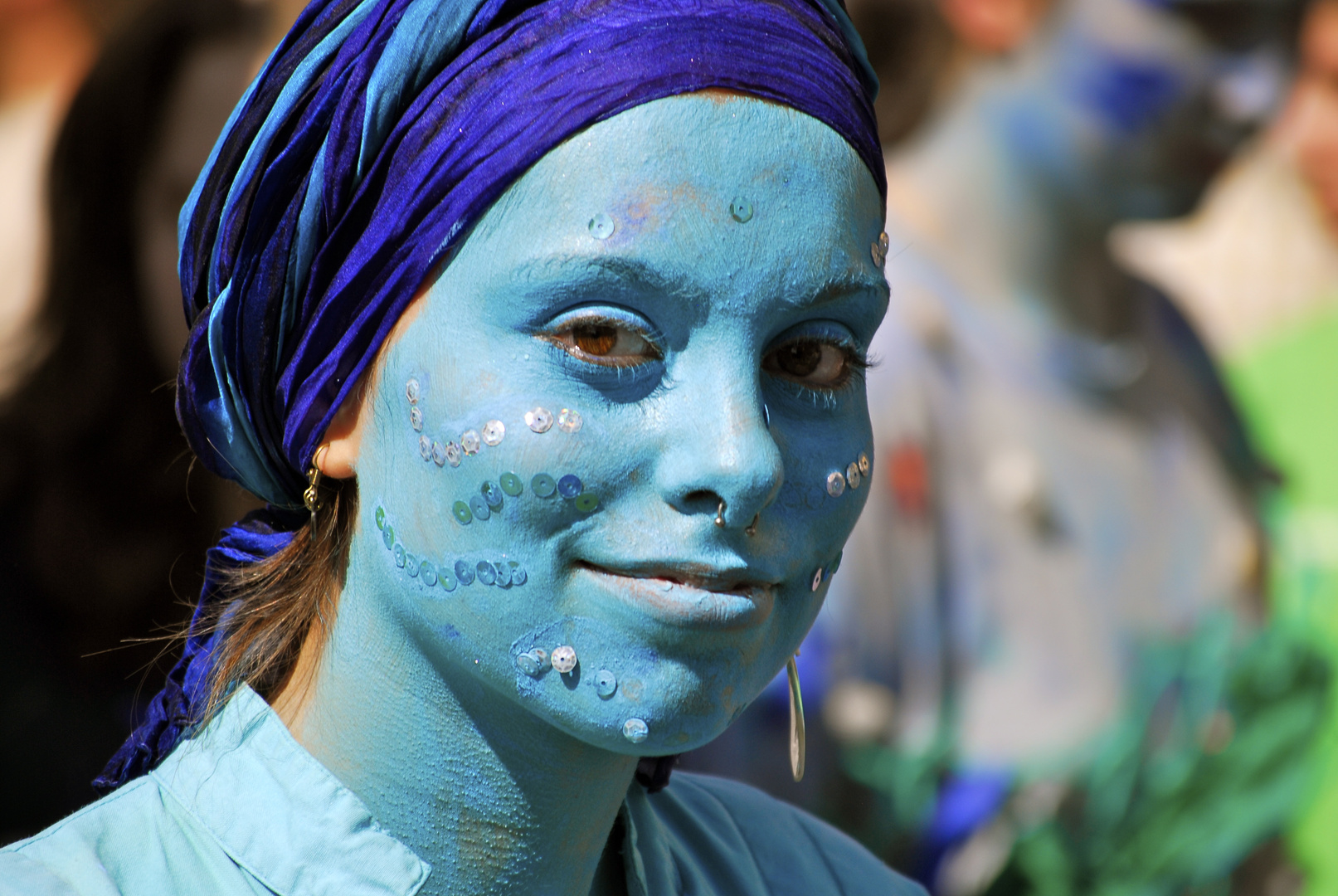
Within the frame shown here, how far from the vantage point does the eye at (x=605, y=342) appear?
4.44 feet

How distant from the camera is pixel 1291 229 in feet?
14.8

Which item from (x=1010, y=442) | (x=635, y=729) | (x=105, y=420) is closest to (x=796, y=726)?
(x=635, y=729)

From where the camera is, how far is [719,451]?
51.7 inches

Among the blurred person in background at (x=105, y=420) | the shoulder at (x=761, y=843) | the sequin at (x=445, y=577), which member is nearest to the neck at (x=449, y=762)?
the sequin at (x=445, y=577)

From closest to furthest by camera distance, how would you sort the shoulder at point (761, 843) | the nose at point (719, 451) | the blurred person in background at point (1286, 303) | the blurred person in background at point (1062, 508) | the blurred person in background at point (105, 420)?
the nose at point (719, 451) → the shoulder at point (761, 843) → the blurred person in background at point (105, 420) → the blurred person in background at point (1062, 508) → the blurred person in background at point (1286, 303)

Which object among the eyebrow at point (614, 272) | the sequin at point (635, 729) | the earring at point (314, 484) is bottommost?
→ the sequin at point (635, 729)

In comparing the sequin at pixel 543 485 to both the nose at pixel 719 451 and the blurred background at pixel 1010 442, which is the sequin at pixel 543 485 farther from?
the blurred background at pixel 1010 442

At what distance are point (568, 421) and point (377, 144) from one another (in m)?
0.37

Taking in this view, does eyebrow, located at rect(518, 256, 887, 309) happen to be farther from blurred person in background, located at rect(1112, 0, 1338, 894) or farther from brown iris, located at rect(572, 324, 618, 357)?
blurred person in background, located at rect(1112, 0, 1338, 894)

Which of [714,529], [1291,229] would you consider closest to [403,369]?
[714,529]

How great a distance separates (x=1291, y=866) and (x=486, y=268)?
388 cm

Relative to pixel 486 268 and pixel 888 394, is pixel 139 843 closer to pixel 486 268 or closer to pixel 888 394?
pixel 486 268

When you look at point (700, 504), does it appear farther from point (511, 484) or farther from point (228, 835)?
point (228, 835)

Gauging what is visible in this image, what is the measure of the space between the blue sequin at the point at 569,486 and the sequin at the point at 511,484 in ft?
0.12
